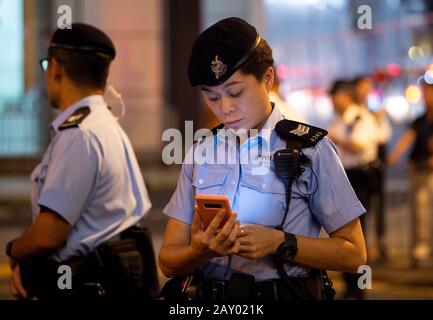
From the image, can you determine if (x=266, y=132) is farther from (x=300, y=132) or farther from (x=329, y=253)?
(x=329, y=253)

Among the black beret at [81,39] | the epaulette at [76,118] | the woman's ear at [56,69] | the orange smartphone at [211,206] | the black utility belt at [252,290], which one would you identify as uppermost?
the black beret at [81,39]

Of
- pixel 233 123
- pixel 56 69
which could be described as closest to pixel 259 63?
pixel 233 123

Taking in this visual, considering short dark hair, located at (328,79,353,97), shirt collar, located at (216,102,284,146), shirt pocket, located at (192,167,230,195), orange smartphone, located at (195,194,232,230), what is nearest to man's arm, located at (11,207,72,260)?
shirt pocket, located at (192,167,230,195)

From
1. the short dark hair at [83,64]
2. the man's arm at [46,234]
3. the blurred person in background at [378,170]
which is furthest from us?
the blurred person in background at [378,170]

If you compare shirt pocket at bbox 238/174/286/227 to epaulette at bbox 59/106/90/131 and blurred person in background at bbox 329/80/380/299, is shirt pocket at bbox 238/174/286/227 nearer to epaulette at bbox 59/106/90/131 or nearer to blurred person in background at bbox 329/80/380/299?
epaulette at bbox 59/106/90/131

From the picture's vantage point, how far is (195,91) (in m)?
21.5

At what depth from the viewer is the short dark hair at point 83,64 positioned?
4.35 m

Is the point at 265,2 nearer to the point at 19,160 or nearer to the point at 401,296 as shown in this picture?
the point at 19,160

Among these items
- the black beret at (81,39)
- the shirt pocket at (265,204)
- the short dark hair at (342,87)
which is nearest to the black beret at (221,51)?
the shirt pocket at (265,204)

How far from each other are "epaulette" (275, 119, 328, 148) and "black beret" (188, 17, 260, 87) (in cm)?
26

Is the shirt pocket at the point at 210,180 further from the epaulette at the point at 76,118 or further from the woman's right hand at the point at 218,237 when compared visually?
the epaulette at the point at 76,118

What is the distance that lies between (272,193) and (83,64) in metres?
1.46

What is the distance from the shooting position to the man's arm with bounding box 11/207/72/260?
13.3ft

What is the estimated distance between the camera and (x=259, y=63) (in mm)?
3291
